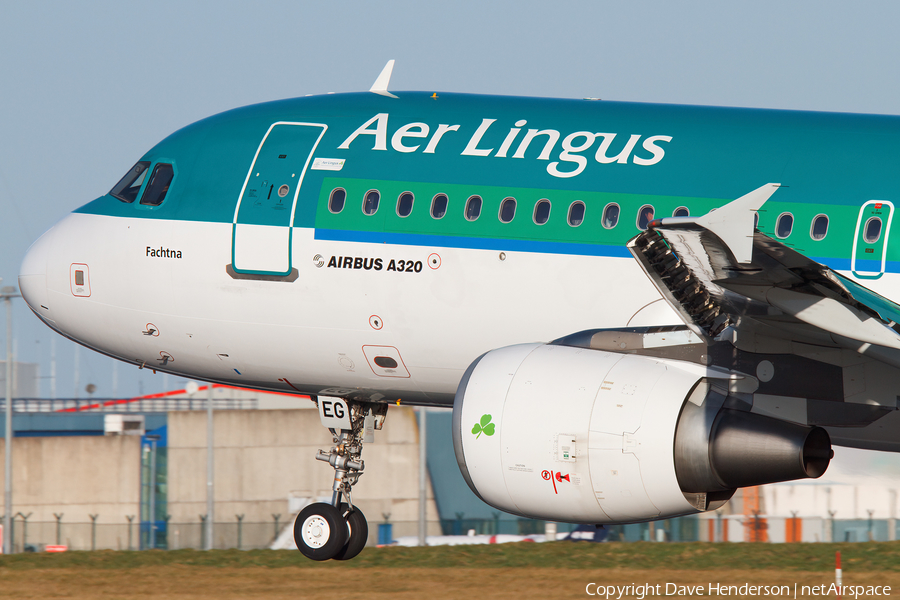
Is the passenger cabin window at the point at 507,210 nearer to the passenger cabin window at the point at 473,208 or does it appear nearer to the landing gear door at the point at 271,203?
the passenger cabin window at the point at 473,208

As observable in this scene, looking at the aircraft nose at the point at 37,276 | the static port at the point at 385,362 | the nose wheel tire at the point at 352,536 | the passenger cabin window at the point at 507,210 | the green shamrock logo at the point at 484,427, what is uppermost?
the passenger cabin window at the point at 507,210

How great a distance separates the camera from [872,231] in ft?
36.5

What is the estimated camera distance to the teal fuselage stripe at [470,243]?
11828 millimetres

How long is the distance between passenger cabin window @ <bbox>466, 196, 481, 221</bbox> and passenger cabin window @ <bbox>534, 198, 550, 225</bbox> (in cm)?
64

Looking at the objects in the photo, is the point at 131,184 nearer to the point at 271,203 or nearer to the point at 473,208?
the point at 271,203

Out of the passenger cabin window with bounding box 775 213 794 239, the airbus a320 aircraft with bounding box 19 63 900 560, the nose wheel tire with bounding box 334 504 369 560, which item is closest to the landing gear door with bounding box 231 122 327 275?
the airbus a320 aircraft with bounding box 19 63 900 560

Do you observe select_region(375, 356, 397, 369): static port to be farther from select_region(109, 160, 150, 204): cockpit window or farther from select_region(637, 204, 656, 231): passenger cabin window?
select_region(109, 160, 150, 204): cockpit window

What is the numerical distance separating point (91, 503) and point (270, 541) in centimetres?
1307

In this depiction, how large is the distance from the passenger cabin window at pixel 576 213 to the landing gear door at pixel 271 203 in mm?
3197

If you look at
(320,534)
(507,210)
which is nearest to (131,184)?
(320,534)

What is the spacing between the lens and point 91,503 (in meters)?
51.6

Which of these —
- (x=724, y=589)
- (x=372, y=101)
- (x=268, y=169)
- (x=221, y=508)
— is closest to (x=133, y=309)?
(x=268, y=169)

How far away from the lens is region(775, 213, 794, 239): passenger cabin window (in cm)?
1131

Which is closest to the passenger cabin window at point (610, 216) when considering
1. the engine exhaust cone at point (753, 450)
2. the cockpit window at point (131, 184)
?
the engine exhaust cone at point (753, 450)
